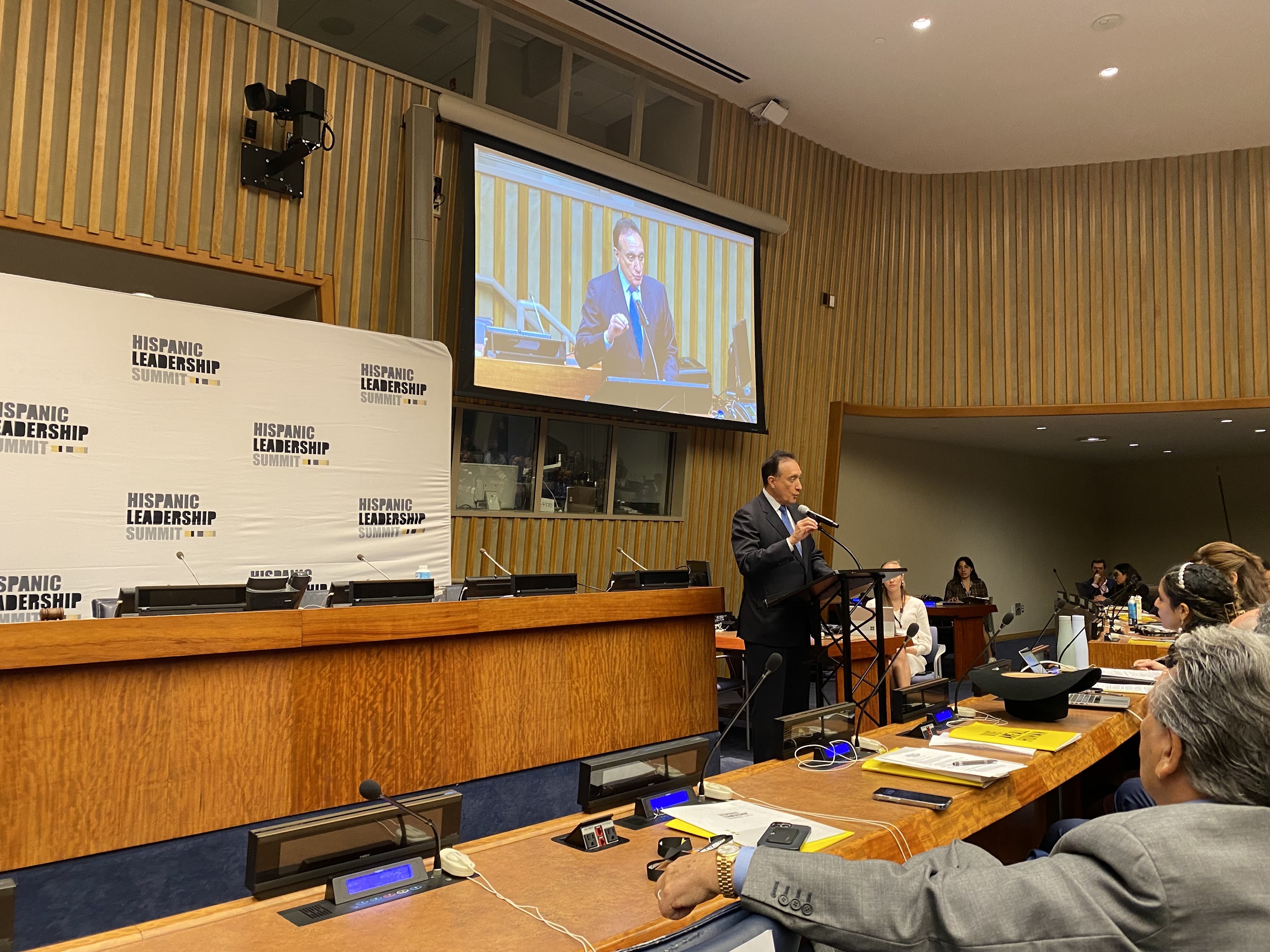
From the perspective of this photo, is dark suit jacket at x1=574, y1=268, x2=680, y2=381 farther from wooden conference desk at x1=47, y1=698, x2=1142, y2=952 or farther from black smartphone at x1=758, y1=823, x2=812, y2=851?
black smartphone at x1=758, y1=823, x2=812, y2=851

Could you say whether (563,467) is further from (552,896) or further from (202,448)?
(552,896)

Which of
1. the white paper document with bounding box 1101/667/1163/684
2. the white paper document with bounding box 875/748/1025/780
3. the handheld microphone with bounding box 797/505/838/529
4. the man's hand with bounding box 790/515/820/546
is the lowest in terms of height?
the white paper document with bounding box 875/748/1025/780

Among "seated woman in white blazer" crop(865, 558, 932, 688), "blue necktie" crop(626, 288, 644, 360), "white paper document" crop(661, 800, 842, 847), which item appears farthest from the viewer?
"blue necktie" crop(626, 288, 644, 360)

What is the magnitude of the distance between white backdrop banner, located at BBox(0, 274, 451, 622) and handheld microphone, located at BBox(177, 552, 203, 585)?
0.8 inches

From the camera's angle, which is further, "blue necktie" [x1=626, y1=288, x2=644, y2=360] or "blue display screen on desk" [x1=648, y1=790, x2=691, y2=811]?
"blue necktie" [x1=626, y1=288, x2=644, y2=360]

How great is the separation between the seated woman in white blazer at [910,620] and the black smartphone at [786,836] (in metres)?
2.91

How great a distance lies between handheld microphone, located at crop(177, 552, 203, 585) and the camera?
4.62 metres

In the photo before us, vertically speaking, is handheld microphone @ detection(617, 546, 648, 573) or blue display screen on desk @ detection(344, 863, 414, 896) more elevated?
handheld microphone @ detection(617, 546, 648, 573)

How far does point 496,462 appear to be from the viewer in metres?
6.57

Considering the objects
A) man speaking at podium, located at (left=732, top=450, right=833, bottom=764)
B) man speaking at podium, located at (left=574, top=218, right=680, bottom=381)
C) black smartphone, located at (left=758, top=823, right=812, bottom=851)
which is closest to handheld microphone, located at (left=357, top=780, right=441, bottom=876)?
black smartphone, located at (left=758, top=823, right=812, bottom=851)

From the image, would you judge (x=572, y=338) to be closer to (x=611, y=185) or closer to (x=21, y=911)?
(x=611, y=185)

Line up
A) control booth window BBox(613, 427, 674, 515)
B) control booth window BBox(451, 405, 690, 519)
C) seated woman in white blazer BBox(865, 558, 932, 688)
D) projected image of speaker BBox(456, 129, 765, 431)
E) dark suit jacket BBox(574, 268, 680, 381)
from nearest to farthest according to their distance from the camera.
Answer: seated woman in white blazer BBox(865, 558, 932, 688) → projected image of speaker BBox(456, 129, 765, 431) → control booth window BBox(451, 405, 690, 519) → dark suit jacket BBox(574, 268, 680, 381) → control booth window BBox(613, 427, 674, 515)

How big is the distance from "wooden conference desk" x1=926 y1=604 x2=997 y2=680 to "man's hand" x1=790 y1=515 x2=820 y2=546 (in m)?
4.51

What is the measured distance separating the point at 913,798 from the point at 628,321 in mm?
5381
